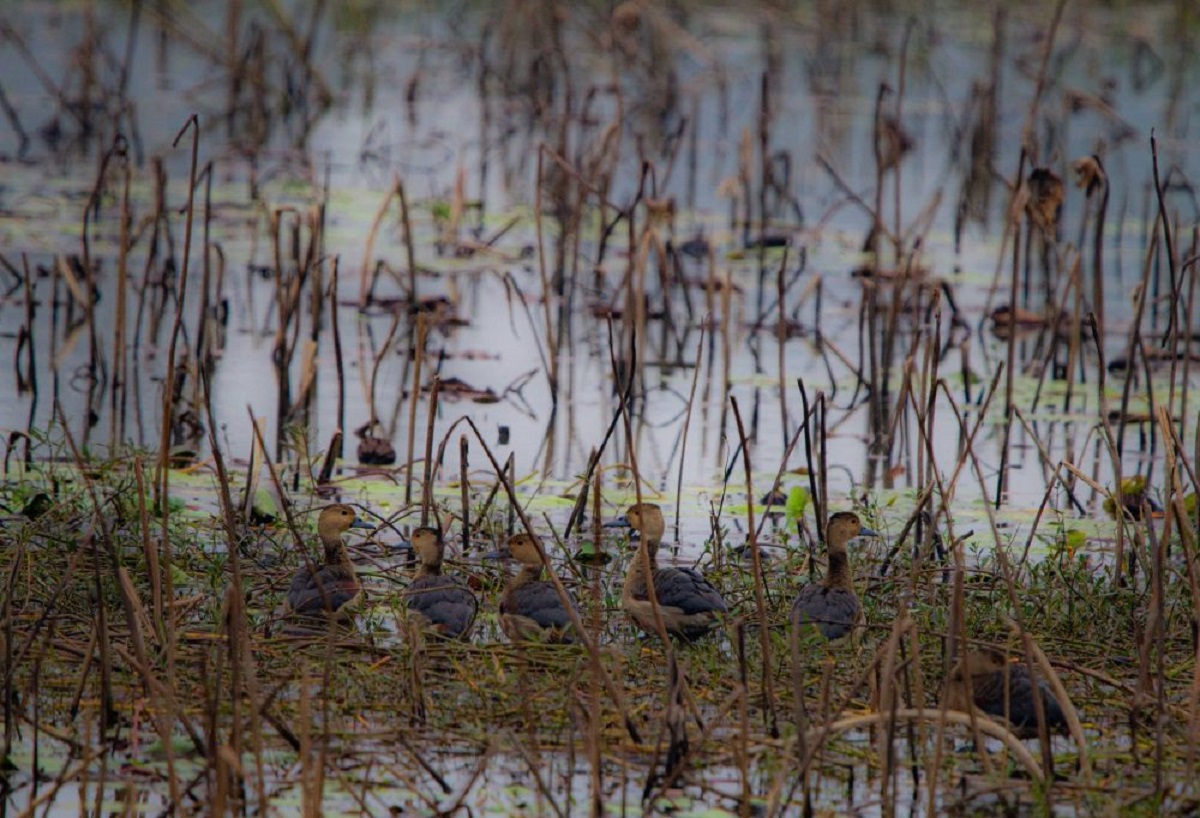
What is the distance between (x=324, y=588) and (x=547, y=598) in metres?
0.52

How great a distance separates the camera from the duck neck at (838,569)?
438 cm

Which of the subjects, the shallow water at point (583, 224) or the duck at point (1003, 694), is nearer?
the duck at point (1003, 694)

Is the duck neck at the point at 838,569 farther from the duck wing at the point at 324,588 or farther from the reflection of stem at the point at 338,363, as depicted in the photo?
the reflection of stem at the point at 338,363

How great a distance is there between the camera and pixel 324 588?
419cm

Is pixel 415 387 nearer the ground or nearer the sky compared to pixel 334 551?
nearer the sky

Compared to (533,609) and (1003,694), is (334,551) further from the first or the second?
(1003,694)

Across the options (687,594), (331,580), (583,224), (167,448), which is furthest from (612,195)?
(687,594)

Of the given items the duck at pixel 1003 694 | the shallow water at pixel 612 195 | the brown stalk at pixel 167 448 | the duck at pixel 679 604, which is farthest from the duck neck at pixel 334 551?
the duck at pixel 1003 694

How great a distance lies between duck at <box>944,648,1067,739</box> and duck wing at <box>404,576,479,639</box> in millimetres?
1127

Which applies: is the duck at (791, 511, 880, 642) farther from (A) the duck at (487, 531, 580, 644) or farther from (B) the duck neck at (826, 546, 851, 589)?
(A) the duck at (487, 531, 580, 644)

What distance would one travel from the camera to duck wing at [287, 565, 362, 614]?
4.21m

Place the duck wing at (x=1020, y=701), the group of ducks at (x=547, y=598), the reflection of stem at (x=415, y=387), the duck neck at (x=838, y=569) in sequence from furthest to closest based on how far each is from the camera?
the reflection of stem at (x=415, y=387)
the duck neck at (x=838, y=569)
the group of ducks at (x=547, y=598)
the duck wing at (x=1020, y=701)

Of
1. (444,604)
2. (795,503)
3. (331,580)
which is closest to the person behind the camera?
(444,604)

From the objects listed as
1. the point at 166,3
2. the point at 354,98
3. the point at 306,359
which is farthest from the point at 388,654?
the point at 354,98
